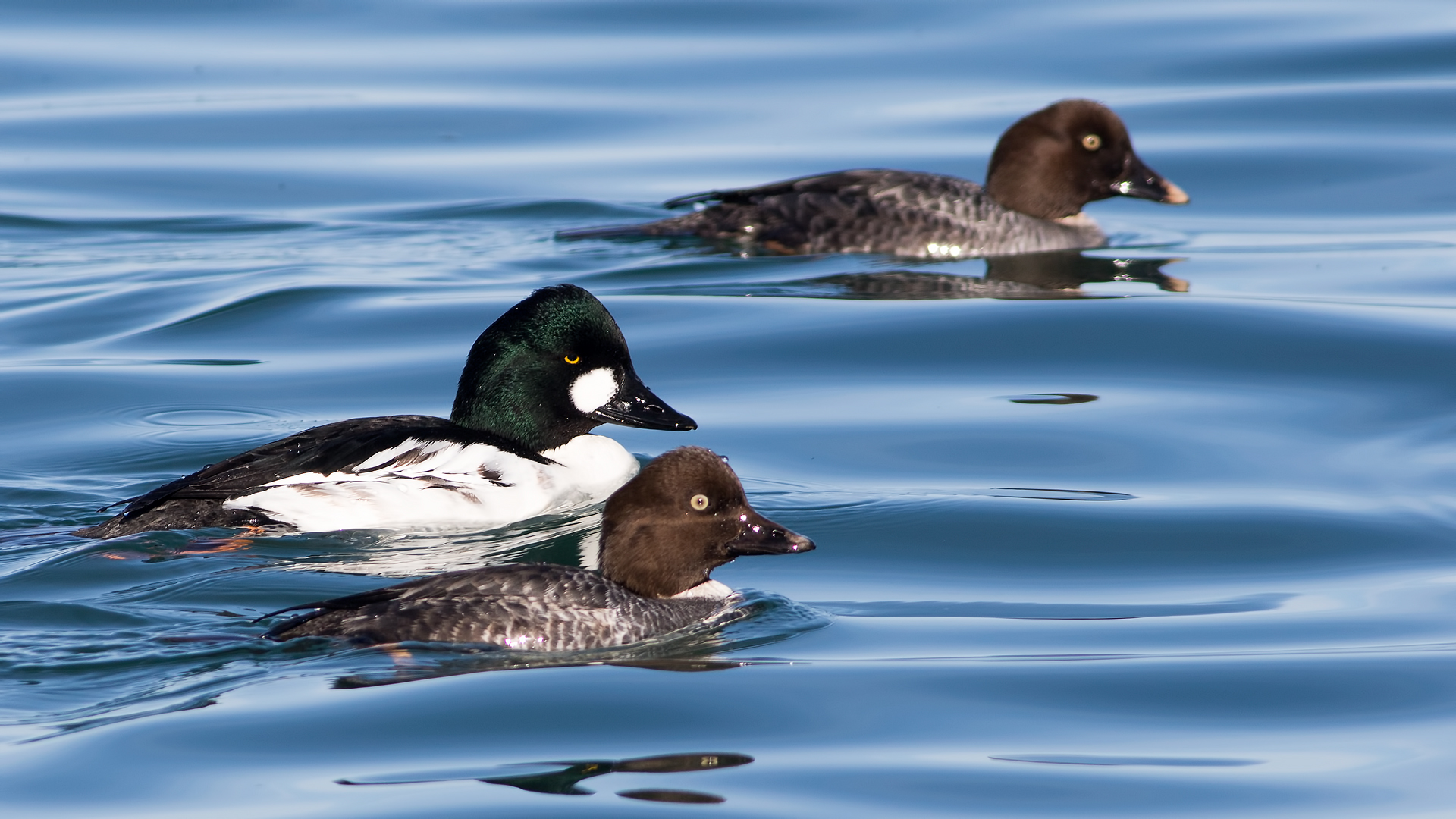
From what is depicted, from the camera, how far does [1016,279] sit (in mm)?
14477

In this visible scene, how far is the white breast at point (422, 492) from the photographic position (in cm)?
877

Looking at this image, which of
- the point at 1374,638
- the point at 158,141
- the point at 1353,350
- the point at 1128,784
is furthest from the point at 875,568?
the point at 158,141

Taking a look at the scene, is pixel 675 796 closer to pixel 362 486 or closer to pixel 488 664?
pixel 488 664

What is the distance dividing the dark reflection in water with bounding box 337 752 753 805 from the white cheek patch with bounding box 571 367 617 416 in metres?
3.49

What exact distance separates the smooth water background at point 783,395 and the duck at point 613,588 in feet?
0.42

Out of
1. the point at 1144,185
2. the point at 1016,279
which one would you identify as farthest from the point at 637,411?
the point at 1144,185

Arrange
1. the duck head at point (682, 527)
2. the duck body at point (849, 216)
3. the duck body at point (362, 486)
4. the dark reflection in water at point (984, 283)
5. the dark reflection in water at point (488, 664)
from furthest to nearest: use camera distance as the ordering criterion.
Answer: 1. the duck body at point (849, 216)
2. the dark reflection in water at point (984, 283)
3. the duck body at point (362, 486)
4. the duck head at point (682, 527)
5. the dark reflection in water at point (488, 664)

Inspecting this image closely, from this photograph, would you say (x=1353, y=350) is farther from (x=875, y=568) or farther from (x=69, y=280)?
(x=69, y=280)

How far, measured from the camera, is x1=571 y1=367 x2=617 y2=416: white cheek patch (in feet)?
31.3

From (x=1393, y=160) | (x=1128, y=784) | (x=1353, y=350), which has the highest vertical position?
(x=1393, y=160)

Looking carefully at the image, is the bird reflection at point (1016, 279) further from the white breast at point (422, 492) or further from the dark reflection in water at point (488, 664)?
the dark reflection in water at point (488, 664)

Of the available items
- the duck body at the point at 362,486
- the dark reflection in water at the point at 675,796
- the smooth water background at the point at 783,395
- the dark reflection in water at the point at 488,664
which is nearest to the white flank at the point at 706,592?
the smooth water background at the point at 783,395

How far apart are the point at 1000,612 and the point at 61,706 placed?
138 inches

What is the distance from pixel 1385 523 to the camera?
9.20 m
